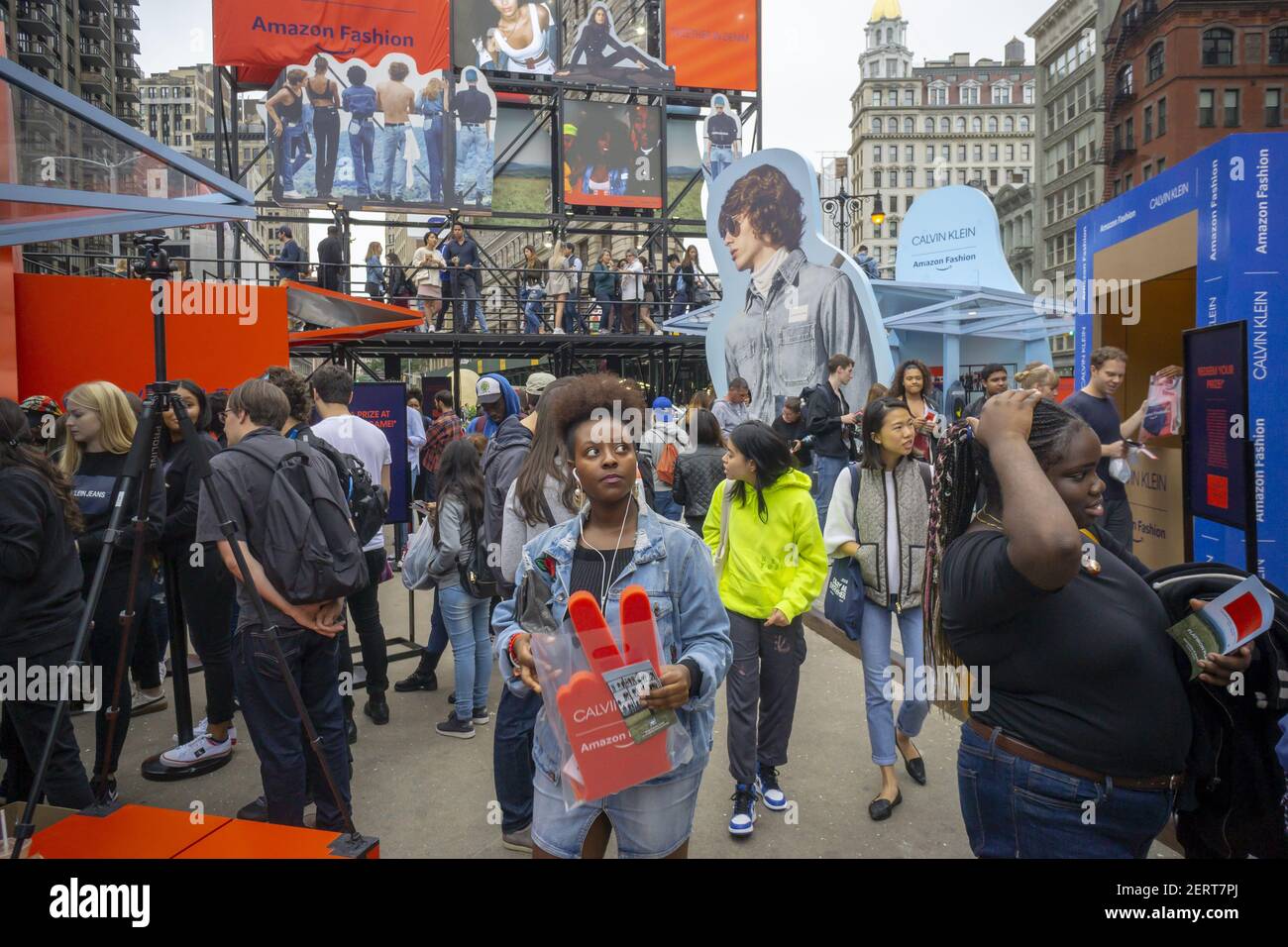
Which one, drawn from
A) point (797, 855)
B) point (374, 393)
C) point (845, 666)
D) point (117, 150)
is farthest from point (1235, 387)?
point (374, 393)

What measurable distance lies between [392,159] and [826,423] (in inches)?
563

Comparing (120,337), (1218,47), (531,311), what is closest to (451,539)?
(120,337)

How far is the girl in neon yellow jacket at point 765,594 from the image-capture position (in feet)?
12.5

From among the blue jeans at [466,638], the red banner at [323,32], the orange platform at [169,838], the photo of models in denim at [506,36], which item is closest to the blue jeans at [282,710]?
the orange platform at [169,838]

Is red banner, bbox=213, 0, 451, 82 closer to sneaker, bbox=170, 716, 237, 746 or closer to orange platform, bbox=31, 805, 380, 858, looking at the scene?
sneaker, bbox=170, 716, 237, 746

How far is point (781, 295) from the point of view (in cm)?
1117

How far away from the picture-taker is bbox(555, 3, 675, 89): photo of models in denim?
66.8 ft

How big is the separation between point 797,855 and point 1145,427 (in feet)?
13.5

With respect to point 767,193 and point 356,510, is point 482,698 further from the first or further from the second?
point 767,193

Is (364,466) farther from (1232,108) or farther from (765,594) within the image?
(1232,108)

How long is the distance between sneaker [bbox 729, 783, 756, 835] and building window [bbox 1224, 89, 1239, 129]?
187 feet

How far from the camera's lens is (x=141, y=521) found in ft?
9.82

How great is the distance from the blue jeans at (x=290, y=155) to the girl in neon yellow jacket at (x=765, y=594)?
17.6m

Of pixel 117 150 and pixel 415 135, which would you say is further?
pixel 415 135
